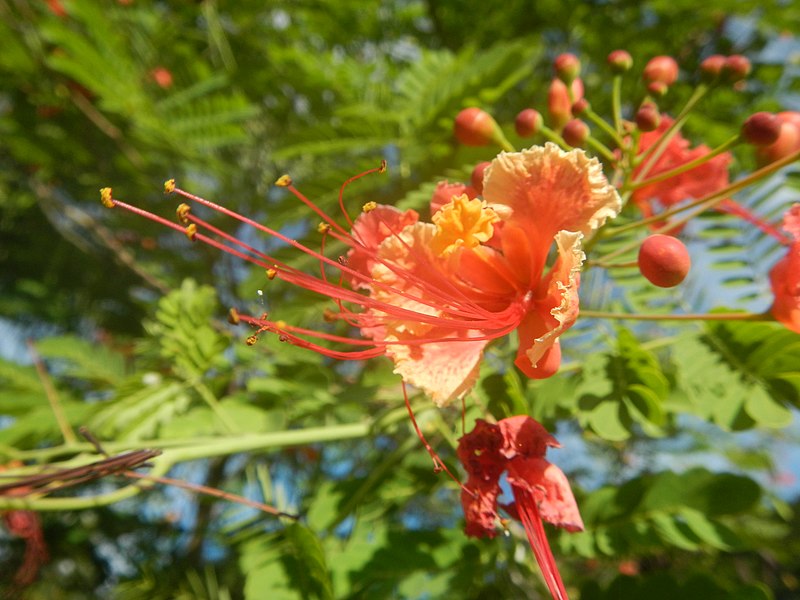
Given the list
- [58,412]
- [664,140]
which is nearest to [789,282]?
[664,140]

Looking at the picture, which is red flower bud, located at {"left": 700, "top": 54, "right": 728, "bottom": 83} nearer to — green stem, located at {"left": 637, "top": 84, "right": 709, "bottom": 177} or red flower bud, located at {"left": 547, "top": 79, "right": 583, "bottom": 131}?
green stem, located at {"left": 637, "top": 84, "right": 709, "bottom": 177}

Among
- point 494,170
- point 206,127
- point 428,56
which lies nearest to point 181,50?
A: point 206,127

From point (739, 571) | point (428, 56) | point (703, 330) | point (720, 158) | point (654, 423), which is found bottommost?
point (739, 571)

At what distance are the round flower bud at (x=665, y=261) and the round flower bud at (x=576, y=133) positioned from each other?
0.36 metres

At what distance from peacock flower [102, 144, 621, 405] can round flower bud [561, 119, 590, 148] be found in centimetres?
26

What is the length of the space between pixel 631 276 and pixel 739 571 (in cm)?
201

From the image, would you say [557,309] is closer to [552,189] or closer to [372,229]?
[552,189]

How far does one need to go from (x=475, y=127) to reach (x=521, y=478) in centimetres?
79

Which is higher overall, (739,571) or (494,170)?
(494,170)

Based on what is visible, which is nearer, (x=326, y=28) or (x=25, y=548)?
(x=326, y=28)

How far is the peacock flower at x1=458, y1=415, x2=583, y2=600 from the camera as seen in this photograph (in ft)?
3.59

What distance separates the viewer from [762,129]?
1.23 m

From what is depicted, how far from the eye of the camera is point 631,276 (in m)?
1.70

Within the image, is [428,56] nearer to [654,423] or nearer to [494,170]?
[494,170]
